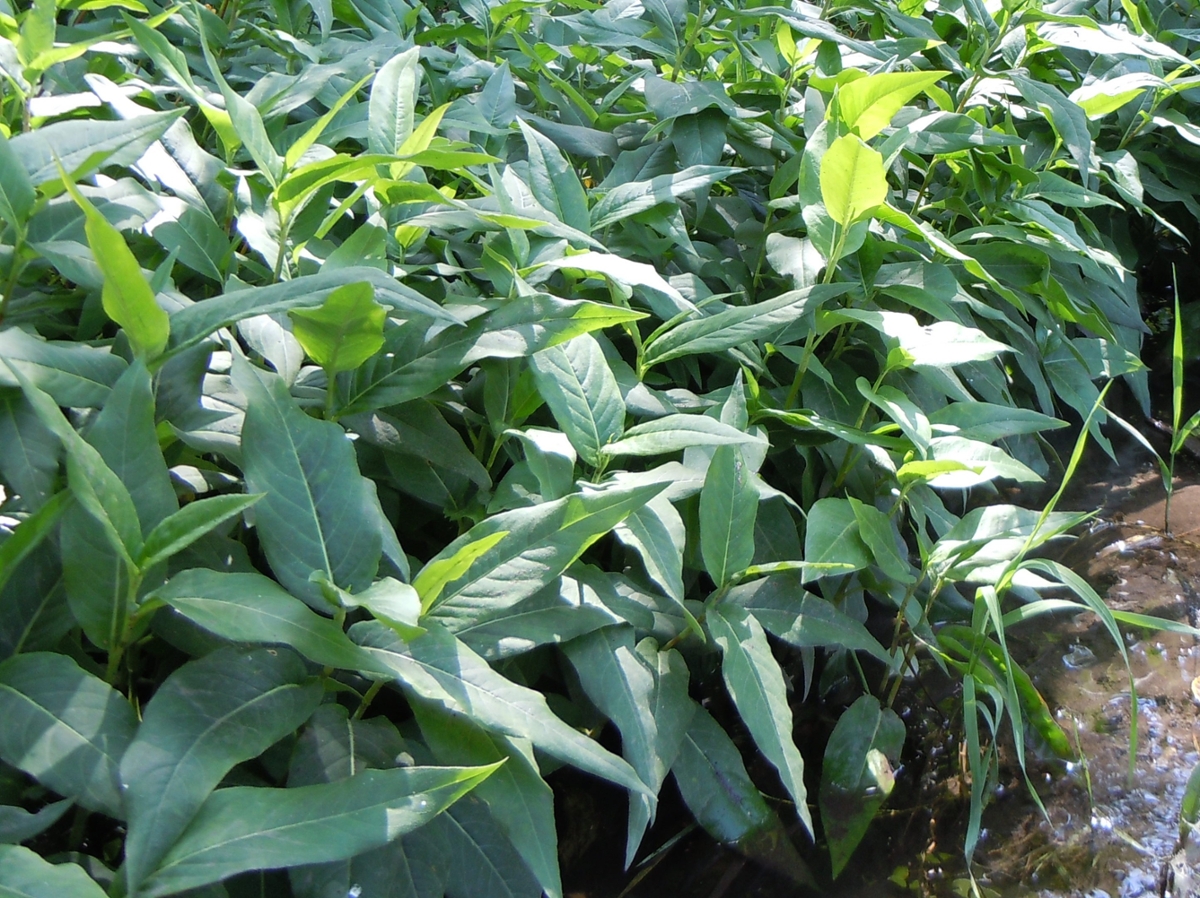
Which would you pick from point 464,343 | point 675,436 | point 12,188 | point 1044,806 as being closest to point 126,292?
point 12,188

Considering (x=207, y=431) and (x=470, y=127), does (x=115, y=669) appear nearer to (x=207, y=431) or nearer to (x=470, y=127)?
(x=207, y=431)

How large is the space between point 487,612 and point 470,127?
0.84 meters

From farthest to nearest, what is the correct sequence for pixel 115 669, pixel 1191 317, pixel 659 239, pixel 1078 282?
1. pixel 1191 317
2. pixel 1078 282
3. pixel 659 239
4. pixel 115 669

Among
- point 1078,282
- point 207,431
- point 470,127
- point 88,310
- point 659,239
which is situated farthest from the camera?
point 1078,282

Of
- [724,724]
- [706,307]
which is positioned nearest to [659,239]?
[706,307]

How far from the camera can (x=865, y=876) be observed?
1.34 meters

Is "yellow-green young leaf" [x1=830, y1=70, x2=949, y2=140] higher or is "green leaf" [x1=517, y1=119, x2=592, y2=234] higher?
"yellow-green young leaf" [x1=830, y1=70, x2=949, y2=140]

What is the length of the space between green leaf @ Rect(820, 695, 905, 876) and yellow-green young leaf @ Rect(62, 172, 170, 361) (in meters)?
1.00

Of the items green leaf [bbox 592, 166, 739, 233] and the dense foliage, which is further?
green leaf [bbox 592, 166, 739, 233]

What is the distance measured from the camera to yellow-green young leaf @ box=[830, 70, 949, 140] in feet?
4.45

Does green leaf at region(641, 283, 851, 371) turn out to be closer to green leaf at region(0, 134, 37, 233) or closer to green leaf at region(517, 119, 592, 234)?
green leaf at region(517, 119, 592, 234)

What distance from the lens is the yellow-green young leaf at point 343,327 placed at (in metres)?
0.90

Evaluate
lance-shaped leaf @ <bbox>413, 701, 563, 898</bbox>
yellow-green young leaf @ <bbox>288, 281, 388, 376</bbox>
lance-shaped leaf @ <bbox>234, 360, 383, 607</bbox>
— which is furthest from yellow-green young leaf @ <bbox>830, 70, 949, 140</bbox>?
lance-shaped leaf @ <bbox>413, 701, 563, 898</bbox>

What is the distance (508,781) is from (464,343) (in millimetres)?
473
